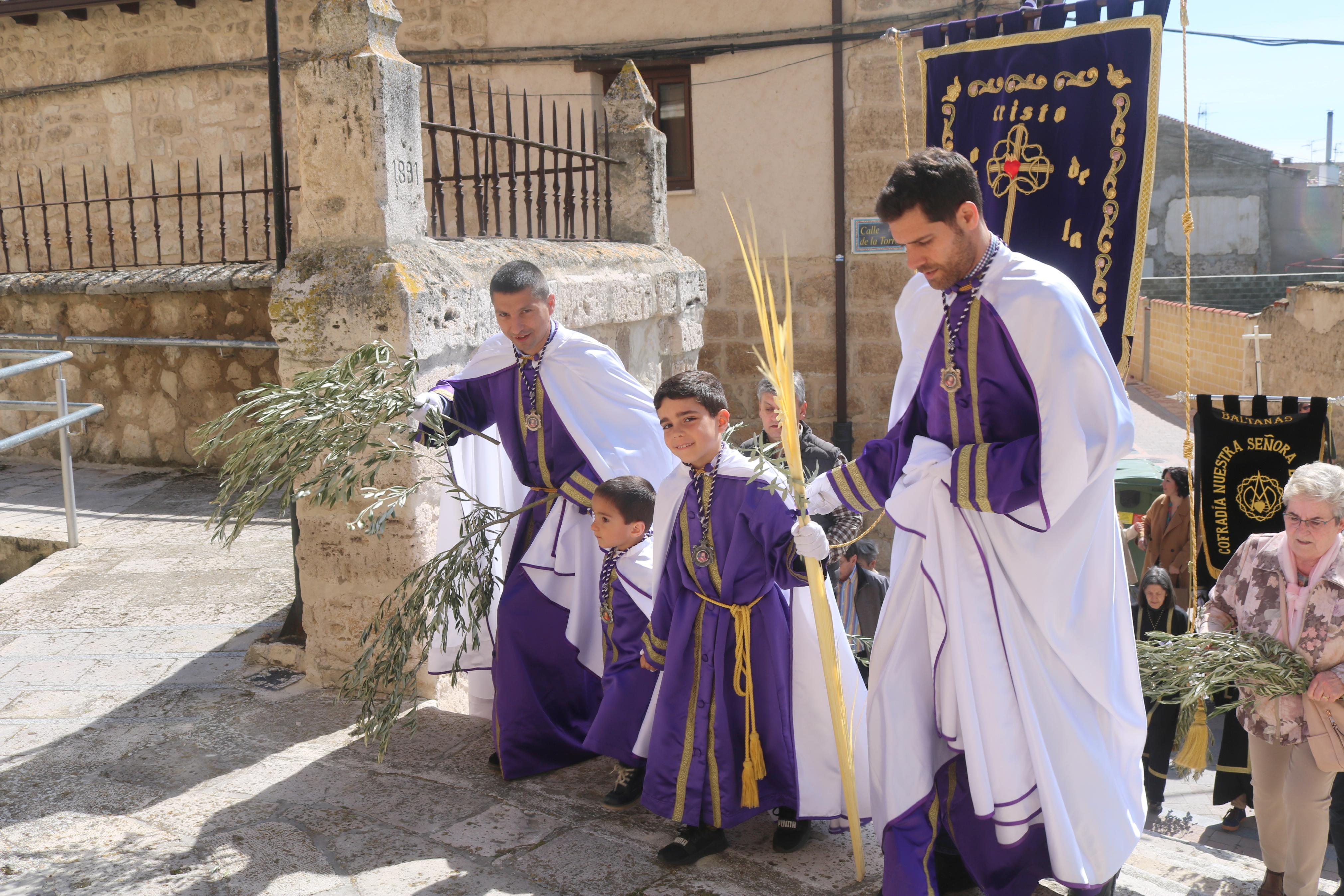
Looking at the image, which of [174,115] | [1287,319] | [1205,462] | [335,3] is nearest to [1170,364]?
[1287,319]

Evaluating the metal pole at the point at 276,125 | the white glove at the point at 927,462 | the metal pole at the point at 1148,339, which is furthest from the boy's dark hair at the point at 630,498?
the metal pole at the point at 1148,339

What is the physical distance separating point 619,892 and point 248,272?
5609 millimetres

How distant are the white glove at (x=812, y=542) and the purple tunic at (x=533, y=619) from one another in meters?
1.04

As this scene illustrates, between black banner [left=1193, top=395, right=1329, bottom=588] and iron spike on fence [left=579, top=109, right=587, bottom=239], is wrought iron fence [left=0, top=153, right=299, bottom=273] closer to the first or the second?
iron spike on fence [left=579, top=109, right=587, bottom=239]

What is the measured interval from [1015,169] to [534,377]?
2.61 m

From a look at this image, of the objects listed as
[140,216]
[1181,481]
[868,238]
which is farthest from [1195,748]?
[140,216]

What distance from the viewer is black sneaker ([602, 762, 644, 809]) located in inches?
138

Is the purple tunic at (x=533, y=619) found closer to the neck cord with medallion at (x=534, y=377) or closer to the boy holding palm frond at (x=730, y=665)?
the neck cord with medallion at (x=534, y=377)

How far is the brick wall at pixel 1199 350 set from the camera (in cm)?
1367

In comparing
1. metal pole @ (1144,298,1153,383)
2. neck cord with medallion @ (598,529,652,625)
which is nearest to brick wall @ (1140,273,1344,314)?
metal pole @ (1144,298,1153,383)

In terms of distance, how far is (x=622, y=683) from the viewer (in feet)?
11.8

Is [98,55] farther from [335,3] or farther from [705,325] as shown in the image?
[335,3]

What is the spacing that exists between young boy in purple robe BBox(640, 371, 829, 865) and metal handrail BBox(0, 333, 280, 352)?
464 cm

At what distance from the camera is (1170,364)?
60.2 feet
